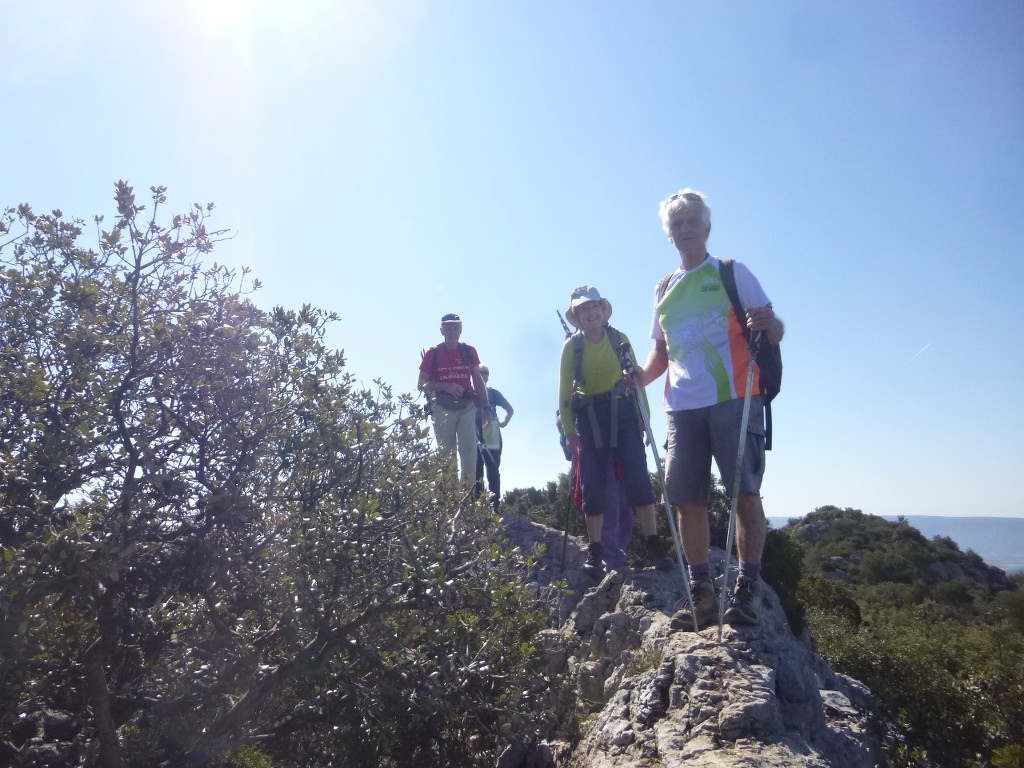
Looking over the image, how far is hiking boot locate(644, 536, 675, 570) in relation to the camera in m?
5.80

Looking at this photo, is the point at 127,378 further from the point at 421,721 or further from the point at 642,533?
the point at 642,533

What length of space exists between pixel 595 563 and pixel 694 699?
9.04 ft

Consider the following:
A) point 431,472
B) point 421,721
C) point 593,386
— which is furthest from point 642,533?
point 421,721

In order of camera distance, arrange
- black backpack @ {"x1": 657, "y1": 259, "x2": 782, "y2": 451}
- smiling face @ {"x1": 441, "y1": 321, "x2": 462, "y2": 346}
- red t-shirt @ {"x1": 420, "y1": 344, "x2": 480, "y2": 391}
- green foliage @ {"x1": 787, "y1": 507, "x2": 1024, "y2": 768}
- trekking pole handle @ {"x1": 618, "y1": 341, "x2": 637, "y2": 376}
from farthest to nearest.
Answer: smiling face @ {"x1": 441, "y1": 321, "x2": 462, "y2": 346}, red t-shirt @ {"x1": 420, "y1": 344, "x2": 480, "y2": 391}, trekking pole handle @ {"x1": 618, "y1": 341, "x2": 637, "y2": 376}, green foliage @ {"x1": 787, "y1": 507, "x2": 1024, "y2": 768}, black backpack @ {"x1": 657, "y1": 259, "x2": 782, "y2": 451}

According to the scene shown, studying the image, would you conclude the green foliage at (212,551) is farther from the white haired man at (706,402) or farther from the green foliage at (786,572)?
the green foliage at (786,572)

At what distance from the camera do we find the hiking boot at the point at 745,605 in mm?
3957

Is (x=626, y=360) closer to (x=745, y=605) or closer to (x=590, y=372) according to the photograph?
(x=590, y=372)

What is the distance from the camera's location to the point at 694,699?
3473mm

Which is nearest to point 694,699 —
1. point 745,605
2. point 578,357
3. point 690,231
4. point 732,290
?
point 745,605

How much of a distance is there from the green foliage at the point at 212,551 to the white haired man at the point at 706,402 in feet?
3.61

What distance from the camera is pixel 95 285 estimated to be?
131 inches

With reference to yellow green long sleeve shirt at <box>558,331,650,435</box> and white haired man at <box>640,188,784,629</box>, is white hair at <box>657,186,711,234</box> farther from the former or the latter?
yellow green long sleeve shirt at <box>558,331,650,435</box>

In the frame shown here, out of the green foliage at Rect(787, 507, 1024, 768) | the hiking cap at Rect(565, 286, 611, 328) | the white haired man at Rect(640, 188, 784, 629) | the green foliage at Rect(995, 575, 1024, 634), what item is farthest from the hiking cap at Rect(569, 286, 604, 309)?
the green foliage at Rect(995, 575, 1024, 634)

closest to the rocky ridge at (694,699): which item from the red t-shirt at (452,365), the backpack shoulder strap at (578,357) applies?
the backpack shoulder strap at (578,357)
